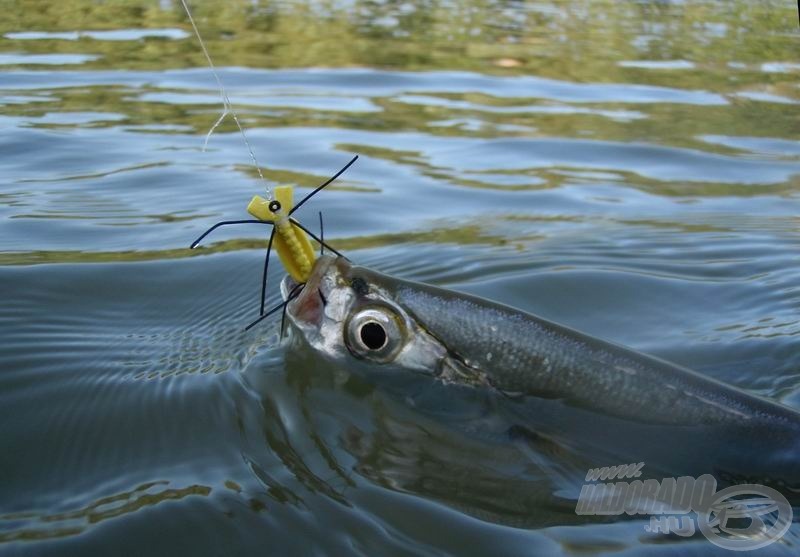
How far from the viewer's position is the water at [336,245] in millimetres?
2662

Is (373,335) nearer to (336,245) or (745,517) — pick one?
(745,517)

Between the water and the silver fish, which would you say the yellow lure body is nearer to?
the silver fish

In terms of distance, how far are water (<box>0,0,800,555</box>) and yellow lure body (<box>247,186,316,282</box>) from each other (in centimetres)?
37

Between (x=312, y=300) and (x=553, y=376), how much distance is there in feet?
2.44

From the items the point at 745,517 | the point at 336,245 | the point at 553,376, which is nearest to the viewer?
the point at 745,517

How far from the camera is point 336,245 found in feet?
16.9

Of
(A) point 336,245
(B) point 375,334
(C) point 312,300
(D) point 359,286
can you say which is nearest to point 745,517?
(B) point 375,334

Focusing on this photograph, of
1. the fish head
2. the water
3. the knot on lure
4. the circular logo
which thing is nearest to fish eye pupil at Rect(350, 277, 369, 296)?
the fish head

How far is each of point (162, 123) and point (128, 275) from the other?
138 inches

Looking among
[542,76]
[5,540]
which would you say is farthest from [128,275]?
[542,76]

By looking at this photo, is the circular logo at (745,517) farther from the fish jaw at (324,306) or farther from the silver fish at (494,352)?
the fish jaw at (324,306)

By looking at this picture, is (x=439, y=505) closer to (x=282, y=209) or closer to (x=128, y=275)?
(x=282, y=209)

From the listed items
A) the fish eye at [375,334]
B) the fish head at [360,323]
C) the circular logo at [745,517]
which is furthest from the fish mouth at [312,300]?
the circular logo at [745,517]

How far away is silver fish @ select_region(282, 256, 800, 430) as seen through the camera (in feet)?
9.38
